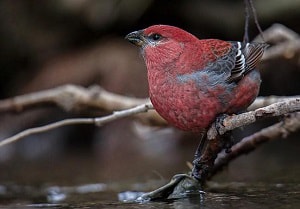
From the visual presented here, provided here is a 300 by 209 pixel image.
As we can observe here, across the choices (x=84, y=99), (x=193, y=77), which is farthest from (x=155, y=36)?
(x=84, y=99)

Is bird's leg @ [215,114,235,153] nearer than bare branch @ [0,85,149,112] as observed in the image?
Yes

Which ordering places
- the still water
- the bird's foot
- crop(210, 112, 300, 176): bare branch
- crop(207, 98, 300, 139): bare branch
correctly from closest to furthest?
crop(207, 98, 300, 139): bare branch → the still water → the bird's foot → crop(210, 112, 300, 176): bare branch

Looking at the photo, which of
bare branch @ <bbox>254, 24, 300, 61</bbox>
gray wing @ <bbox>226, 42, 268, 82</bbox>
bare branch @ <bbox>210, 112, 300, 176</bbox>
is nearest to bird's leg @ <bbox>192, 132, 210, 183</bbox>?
gray wing @ <bbox>226, 42, 268, 82</bbox>

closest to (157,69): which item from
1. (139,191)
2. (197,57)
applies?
(197,57)

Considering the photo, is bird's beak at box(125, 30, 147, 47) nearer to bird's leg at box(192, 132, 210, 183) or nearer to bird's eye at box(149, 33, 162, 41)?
bird's eye at box(149, 33, 162, 41)

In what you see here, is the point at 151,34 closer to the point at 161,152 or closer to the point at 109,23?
the point at 161,152

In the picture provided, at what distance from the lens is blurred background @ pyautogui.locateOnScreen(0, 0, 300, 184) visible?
22.9 feet

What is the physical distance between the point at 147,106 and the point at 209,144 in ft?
2.84

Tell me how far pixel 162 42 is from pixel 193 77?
32 centimetres

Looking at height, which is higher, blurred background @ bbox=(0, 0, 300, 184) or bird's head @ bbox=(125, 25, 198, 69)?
blurred background @ bbox=(0, 0, 300, 184)

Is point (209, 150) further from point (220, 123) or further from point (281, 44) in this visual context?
point (281, 44)

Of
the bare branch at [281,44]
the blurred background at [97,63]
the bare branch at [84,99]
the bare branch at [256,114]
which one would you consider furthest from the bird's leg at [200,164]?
the blurred background at [97,63]

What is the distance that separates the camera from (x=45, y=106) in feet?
19.4

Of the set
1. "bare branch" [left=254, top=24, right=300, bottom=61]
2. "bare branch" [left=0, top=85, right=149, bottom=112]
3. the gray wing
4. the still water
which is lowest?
the still water
